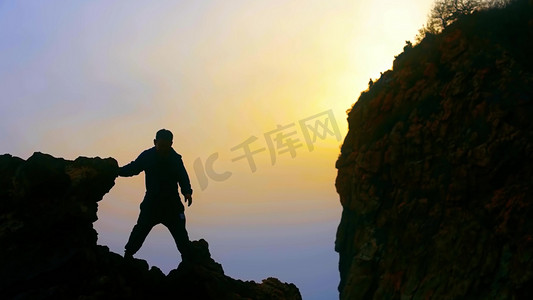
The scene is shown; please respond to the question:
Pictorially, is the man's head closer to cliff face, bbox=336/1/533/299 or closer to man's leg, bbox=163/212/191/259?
man's leg, bbox=163/212/191/259

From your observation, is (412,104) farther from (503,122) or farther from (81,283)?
(81,283)

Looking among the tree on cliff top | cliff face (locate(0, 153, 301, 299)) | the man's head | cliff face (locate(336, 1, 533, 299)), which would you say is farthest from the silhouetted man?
the tree on cliff top

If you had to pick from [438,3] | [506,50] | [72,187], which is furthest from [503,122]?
[72,187]

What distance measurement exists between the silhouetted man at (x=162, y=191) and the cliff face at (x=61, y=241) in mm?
600

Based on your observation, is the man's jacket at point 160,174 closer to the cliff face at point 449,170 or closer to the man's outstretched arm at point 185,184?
the man's outstretched arm at point 185,184

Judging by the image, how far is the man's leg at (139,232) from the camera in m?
A: 10.3

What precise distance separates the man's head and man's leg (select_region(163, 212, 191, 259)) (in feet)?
4.83

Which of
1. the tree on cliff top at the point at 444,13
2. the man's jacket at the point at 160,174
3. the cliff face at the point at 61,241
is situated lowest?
the cliff face at the point at 61,241

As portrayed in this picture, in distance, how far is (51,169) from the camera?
28.7 feet

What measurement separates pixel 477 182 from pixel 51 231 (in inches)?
1320

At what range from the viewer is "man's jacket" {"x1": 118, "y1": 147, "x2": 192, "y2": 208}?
10.4 meters

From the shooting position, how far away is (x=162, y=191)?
1048cm

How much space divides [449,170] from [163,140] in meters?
32.2

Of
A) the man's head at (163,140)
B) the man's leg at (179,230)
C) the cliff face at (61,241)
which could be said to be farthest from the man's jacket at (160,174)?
the cliff face at (61,241)
